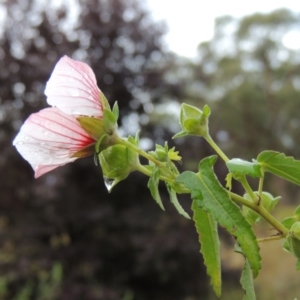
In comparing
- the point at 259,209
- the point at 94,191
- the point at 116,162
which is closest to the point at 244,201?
the point at 259,209

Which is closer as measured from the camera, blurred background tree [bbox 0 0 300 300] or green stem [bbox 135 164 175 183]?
green stem [bbox 135 164 175 183]

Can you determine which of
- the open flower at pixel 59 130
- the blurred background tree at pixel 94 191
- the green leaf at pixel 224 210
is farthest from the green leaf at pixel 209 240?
the blurred background tree at pixel 94 191

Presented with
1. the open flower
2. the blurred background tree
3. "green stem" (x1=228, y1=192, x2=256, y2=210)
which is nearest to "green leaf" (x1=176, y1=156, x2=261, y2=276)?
"green stem" (x1=228, y1=192, x2=256, y2=210)

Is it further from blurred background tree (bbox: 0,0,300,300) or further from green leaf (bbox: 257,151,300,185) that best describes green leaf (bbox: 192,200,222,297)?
blurred background tree (bbox: 0,0,300,300)

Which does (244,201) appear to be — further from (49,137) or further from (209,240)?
(49,137)

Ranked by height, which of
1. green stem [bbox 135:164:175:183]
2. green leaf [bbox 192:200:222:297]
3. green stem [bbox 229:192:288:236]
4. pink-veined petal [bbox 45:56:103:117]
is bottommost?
green leaf [bbox 192:200:222:297]

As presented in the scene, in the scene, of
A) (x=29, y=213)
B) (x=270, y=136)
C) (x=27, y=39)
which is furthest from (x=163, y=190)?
(x=270, y=136)
